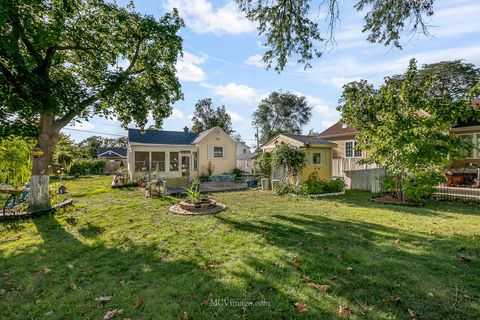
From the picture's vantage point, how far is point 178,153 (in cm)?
2081

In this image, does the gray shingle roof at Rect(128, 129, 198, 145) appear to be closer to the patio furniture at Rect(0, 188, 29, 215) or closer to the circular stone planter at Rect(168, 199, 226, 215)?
the patio furniture at Rect(0, 188, 29, 215)

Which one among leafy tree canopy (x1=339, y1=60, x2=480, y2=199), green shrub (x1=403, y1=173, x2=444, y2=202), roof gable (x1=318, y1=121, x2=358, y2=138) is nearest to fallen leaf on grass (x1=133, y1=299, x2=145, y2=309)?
leafy tree canopy (x1=339, y1=60, x2=480, y2=199)

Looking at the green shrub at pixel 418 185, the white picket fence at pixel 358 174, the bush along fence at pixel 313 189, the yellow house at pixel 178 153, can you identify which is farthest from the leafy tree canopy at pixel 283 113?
the green shrub at pixel 418 185

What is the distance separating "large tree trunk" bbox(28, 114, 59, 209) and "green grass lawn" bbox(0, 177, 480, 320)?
4.54 ft

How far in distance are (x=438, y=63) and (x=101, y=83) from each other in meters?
40.6

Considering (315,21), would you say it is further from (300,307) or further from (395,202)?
(395,202)

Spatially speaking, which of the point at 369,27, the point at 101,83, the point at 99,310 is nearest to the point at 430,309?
the point at 99,310

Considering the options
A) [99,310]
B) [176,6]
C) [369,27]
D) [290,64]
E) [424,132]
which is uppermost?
[176,6]

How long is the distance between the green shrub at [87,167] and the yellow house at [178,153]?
46.2 feet

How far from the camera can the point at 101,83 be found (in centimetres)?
1044

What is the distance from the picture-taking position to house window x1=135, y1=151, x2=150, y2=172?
1906 centimetres

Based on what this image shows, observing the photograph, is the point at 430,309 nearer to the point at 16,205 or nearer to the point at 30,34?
the point at 30,34

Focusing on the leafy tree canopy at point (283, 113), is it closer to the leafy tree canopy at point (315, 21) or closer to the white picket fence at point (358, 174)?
the white picket fence at point (358, 174)

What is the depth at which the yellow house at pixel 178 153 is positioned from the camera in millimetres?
19109
